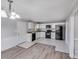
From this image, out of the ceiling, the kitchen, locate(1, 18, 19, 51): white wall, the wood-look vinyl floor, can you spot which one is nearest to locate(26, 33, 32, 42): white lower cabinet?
the kitchen

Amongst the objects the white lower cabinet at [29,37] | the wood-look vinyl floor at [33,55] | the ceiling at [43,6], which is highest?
the ceiling at [43,6]

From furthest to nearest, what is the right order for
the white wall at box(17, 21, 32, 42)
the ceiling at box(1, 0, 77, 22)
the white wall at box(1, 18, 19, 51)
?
the white wall at box(17, 21, 32, 42) < the white wall at box(1, 18, 19, 51) < the ceiling at box(1, 0, 77, 22)

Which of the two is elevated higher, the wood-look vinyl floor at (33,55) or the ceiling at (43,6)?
the ceiling at (43,6)

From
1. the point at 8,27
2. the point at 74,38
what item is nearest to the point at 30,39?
the point at 8,27

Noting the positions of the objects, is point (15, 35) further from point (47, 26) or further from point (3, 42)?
point (47, 26)

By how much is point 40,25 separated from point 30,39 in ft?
10.9

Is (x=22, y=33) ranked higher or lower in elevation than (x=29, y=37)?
higher

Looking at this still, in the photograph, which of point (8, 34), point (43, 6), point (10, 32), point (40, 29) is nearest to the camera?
point (43, 6)

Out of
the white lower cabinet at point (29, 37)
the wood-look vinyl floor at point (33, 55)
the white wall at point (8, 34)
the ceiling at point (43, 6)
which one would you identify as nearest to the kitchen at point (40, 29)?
the white lower cabinet at point (29, 37)

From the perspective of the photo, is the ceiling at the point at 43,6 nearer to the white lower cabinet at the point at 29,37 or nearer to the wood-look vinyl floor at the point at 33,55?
the wood-look vinyl floor at the point at 33,55

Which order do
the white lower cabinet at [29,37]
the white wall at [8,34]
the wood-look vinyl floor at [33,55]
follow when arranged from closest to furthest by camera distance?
the wood-look vinyl floor at [33,55] → the white wall at [8,34] → the white lower cabinet at [29,37]

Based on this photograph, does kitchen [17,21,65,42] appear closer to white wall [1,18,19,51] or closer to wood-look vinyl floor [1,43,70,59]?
white wall [1,18,19,51]

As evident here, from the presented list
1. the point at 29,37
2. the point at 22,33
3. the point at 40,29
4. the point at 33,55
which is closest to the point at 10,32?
the point at 22,33

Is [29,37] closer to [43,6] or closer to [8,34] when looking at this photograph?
[8,34]
